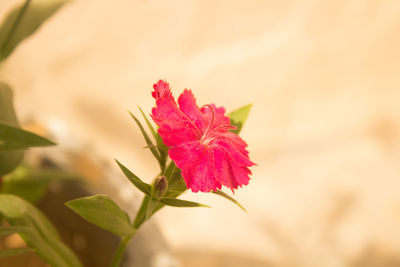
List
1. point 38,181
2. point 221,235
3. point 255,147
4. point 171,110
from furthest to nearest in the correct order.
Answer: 1. point 255,147
2. point 221,235
3. point 38,181
4. point 171,110

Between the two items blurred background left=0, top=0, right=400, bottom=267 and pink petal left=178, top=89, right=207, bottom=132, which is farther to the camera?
blurred background left=0, top=0, right=400, bottom=267

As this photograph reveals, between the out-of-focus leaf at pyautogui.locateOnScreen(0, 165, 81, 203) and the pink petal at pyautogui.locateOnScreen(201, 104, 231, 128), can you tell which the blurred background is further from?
the pink petal at pyautogui.locateOnScreen(201, 104, 231, 128)

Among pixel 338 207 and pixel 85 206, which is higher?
pixel 338 207

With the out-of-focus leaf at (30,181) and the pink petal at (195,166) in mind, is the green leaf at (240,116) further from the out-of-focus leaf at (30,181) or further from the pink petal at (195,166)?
the out-of-focus leaf at (30,181)

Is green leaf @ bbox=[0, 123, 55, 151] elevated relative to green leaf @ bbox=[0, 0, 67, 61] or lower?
lower

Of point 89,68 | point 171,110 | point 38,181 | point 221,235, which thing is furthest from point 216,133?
point 89,68

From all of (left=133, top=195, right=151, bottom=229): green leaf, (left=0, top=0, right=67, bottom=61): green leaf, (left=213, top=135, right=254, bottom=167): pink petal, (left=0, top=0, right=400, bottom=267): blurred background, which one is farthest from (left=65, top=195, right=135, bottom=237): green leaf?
(left=0, top=0, right=400, bottom=267): blurred background

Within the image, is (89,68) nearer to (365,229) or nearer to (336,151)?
(336,151)
